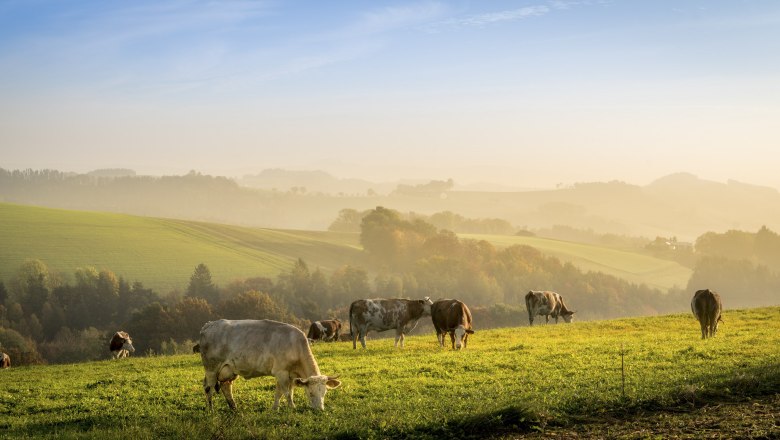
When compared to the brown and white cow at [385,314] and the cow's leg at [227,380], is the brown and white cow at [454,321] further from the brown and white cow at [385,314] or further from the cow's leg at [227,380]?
the cow's leg at [227,380]

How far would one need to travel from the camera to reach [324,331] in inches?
1658

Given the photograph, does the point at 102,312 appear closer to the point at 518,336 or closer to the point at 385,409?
the point at 518,336

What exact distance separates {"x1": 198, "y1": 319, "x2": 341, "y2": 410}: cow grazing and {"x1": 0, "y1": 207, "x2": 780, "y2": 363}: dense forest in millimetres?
45119

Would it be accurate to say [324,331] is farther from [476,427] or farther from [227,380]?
[476,427]

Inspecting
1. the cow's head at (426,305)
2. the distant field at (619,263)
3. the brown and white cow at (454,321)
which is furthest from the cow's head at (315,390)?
the distant field at (619,263)

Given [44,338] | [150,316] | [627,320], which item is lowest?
[44,338]

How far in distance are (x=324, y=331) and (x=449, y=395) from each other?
87.0 ft

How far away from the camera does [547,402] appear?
14.7m

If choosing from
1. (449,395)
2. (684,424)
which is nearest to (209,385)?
(449,395)

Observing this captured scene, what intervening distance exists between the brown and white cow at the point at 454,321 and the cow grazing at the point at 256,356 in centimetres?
1175

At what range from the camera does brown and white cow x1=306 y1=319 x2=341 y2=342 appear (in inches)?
1646

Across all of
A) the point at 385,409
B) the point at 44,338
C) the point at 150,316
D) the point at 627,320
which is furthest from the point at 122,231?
the point at 385,409

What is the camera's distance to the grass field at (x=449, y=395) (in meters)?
13.4

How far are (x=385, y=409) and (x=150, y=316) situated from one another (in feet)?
187
